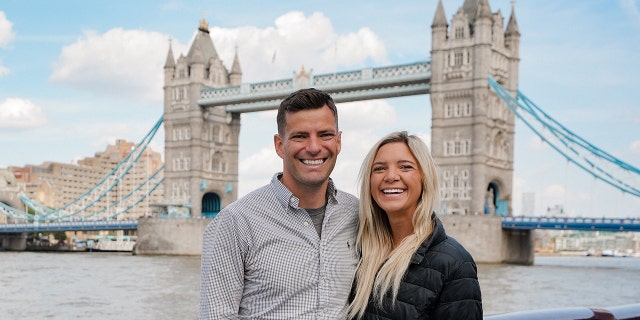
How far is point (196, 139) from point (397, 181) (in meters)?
41.7

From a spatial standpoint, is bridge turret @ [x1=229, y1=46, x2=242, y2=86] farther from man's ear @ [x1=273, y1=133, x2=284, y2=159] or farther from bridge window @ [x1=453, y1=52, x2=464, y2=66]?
man's ear @ [x1=273, y1=133, x2=284, y2=159]

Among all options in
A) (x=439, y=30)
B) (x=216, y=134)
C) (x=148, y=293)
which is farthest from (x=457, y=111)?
(x=148, y=293)

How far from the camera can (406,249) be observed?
7.94ft

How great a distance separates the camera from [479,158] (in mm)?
34031

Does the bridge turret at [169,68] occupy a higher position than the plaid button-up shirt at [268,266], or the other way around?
the bridge turret at [169,68]

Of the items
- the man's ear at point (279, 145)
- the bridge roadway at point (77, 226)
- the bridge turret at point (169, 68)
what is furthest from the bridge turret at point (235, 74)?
the man's ear at point (279, 145)

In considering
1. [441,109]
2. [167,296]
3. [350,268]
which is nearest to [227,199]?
[441,109]

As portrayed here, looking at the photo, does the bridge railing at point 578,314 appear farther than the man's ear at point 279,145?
No

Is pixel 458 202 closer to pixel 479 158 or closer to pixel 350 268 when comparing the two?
pixel 479 158

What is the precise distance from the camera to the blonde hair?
2.39m

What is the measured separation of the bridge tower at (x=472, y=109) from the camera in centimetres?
3406

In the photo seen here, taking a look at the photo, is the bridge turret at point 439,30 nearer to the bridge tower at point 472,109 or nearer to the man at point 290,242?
the bridge tower at point 472,109

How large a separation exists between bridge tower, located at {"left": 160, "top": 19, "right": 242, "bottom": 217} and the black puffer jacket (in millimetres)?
41330

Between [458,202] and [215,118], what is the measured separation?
16666 millimetres
